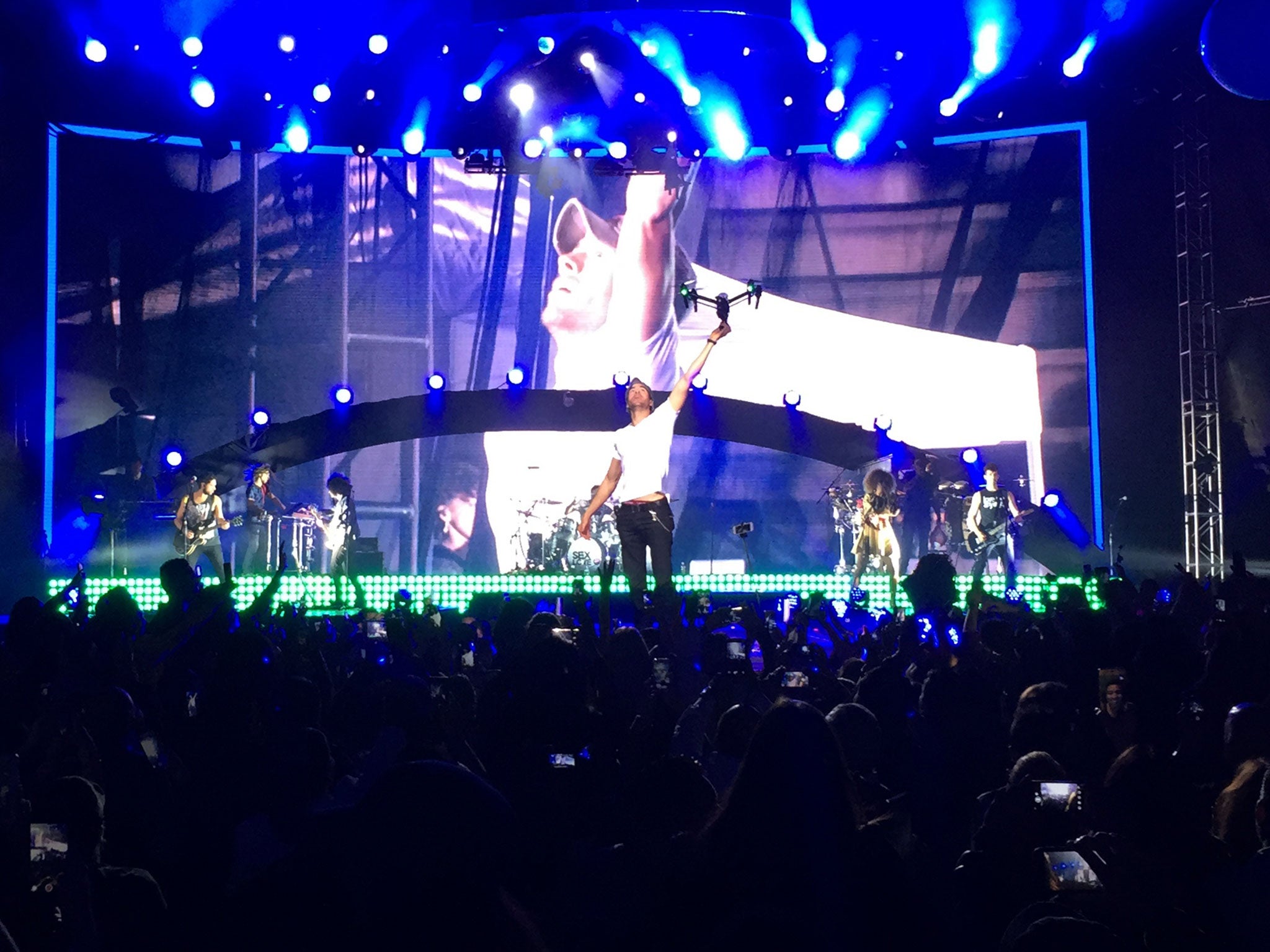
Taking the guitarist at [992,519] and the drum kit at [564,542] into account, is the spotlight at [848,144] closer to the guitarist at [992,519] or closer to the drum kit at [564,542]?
the guitarist at [992,519]

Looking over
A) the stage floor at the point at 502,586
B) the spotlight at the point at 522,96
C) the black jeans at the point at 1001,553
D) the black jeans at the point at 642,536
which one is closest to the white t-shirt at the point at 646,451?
the black jeans at the point at 642,536

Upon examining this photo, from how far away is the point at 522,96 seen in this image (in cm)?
1358

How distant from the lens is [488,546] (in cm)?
1563

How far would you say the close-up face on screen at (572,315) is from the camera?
15484 mm

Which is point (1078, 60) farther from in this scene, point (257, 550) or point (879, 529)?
point (257, 550)

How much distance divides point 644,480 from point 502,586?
12.4 feet

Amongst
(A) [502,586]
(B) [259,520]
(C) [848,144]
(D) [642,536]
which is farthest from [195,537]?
(C) [848,144]

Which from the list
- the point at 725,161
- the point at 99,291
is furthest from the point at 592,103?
the point at 99,291

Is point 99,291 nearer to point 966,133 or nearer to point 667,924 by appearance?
point 966,133

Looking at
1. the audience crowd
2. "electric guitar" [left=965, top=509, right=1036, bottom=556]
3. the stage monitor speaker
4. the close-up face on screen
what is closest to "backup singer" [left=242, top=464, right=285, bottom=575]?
the close-up face on screen

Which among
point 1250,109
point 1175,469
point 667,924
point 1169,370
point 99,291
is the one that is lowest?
point 667,924

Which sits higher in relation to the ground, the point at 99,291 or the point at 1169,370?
the point at 99,291

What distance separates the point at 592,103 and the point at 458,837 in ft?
43.7

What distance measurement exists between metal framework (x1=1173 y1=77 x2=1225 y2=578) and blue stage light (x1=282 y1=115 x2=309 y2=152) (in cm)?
1058
